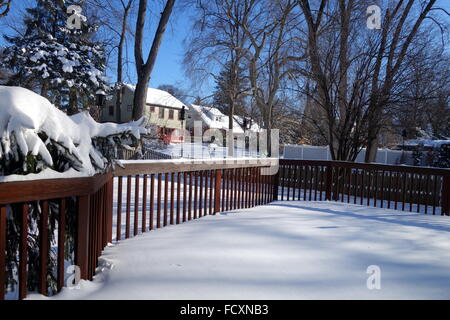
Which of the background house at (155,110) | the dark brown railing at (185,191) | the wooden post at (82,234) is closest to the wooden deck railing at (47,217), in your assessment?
the wooden post at (82,234)

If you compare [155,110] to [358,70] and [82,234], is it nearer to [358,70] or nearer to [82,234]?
[358,70]

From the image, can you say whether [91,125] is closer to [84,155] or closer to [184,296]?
[84,155]

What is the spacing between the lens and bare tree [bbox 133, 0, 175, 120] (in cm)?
976

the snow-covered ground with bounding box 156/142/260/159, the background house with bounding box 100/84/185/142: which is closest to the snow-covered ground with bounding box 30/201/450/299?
the snow-covered ground with bounding box 156/142/260/159

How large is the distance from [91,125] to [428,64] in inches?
353

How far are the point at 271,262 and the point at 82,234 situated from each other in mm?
1488

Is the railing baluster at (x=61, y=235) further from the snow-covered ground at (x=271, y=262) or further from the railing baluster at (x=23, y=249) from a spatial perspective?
the railing baluster at (x=23, y=249)

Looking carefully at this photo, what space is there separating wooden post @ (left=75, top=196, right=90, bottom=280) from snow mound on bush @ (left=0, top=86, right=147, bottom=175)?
0.68 feet

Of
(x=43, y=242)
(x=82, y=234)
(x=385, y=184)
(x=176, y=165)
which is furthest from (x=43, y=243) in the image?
(x=385, y=184)

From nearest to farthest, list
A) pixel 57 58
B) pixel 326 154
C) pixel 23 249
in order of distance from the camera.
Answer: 1. pixel 23 249
2. pixel 57 58
3. pixel 326 154

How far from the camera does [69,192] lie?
1.99 metres

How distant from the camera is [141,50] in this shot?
388 inches

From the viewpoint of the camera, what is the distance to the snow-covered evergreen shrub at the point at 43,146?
68.2 inches

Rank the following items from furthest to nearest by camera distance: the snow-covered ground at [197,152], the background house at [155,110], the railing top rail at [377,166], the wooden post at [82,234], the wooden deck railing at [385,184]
A: 1. the background house at [155,110]
2. the snow-covered ground at [197,152]
3. the wooden deck railing at [385,184]
4. the railing top rail at [377,166]
5. the wooden post at [82,234]
